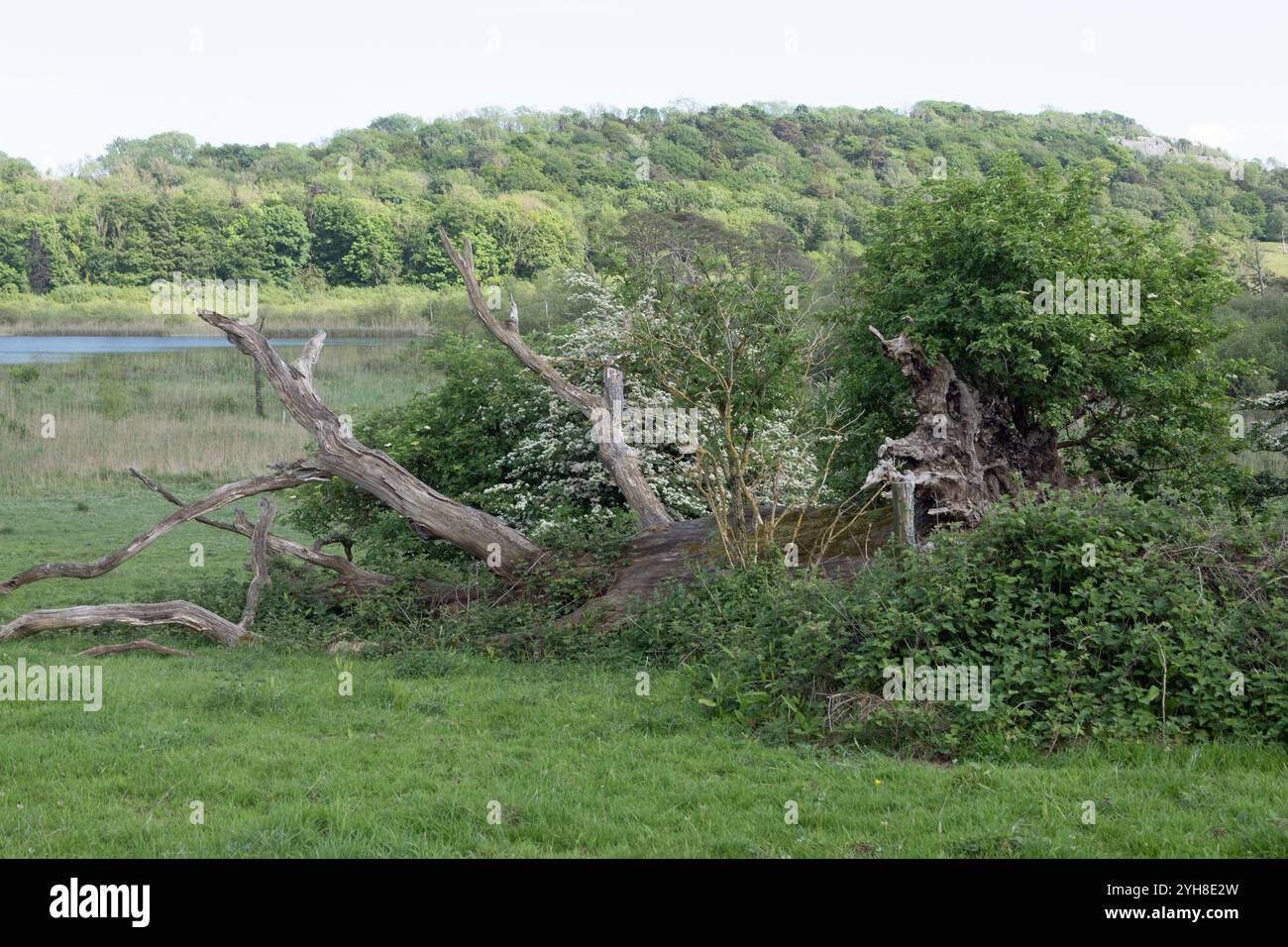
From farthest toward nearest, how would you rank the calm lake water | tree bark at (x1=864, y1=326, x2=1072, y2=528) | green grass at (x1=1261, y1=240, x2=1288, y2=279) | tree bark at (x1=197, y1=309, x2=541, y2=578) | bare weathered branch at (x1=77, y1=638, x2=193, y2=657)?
green grass at (x1=1261, y1=240, x2=1288, y2=279), the calm lake water, tree bark at (x1=197, y1=309, x2=541, y2=578), bare weathered branch at (x1=77, y1=638, x2=193, y2=657), tree bark at (x1=864, y1=326, x2=1072, y2=528)

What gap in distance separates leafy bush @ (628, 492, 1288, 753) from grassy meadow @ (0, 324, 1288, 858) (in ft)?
0.95

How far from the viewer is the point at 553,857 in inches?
216

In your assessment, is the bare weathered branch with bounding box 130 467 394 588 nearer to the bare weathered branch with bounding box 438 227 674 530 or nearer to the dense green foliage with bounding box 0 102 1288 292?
the bare weathered branch with bounding box 438 227 674 530

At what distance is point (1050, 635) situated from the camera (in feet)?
25.7

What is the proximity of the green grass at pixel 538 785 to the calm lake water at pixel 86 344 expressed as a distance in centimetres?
4394

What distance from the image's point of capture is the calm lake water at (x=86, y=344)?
166ft

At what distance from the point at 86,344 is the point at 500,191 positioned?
33769 mm

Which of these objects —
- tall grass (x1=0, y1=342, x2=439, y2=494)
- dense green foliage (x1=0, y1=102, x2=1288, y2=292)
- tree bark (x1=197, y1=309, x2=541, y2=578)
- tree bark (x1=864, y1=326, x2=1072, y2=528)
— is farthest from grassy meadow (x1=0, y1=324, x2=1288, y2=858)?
dense green foliage (x1=0, y1=102, x2=1288, y2=292)

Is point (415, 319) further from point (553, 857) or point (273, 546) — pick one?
point (553, 857)

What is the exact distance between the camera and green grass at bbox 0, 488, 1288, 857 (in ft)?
18.6

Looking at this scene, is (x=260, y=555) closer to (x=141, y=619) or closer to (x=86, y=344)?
(x=141, y=619)

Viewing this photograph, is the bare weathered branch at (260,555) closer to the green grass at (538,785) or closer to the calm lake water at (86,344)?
the green grass at (538,785)

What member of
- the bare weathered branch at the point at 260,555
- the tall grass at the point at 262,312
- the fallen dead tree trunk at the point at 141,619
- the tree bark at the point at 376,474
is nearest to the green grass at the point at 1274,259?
the tall grass at the point at 262,312

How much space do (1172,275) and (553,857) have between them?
10824 mm
